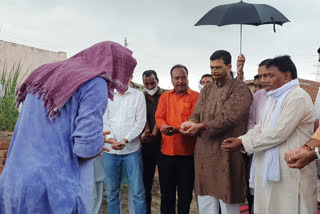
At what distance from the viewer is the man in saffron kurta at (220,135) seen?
3.39 metres

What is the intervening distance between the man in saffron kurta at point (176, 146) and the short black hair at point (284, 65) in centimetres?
125

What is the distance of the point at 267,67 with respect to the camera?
3.21m

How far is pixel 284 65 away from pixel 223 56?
75 cm

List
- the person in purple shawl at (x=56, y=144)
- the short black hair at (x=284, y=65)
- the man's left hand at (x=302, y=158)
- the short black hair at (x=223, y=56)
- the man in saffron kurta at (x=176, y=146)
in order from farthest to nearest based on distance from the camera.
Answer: the man in saffron kurta at (x=176, y=146) → the short black hair at (x=223, y=56) → the short black hair at (x=284, y=65) → the man's left hand at (x=302, y=158) → the person in purple shawl at (x=56, y=144)

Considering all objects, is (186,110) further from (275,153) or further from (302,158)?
(302,158)

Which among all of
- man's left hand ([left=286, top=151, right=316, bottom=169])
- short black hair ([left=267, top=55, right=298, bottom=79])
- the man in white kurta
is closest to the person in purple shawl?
man's left hand ([left=286, top=151, right=316, bottom=169])

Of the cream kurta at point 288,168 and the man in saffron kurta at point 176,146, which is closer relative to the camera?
the cream kurta at point 288,168

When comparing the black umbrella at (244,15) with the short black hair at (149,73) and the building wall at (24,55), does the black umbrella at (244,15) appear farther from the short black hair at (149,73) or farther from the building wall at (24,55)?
the building wall at (24,55)

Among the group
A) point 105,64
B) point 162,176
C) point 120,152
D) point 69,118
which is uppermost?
point 105,64

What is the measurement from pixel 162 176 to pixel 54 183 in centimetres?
230

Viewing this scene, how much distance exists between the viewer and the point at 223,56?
3682mm

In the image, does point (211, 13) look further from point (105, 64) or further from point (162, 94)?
point (105, 64)

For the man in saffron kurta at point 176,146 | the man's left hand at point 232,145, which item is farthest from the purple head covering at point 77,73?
the man in saffron kurta at point 176,146

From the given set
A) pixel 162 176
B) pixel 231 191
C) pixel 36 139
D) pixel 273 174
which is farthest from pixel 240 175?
pixel 36 139
